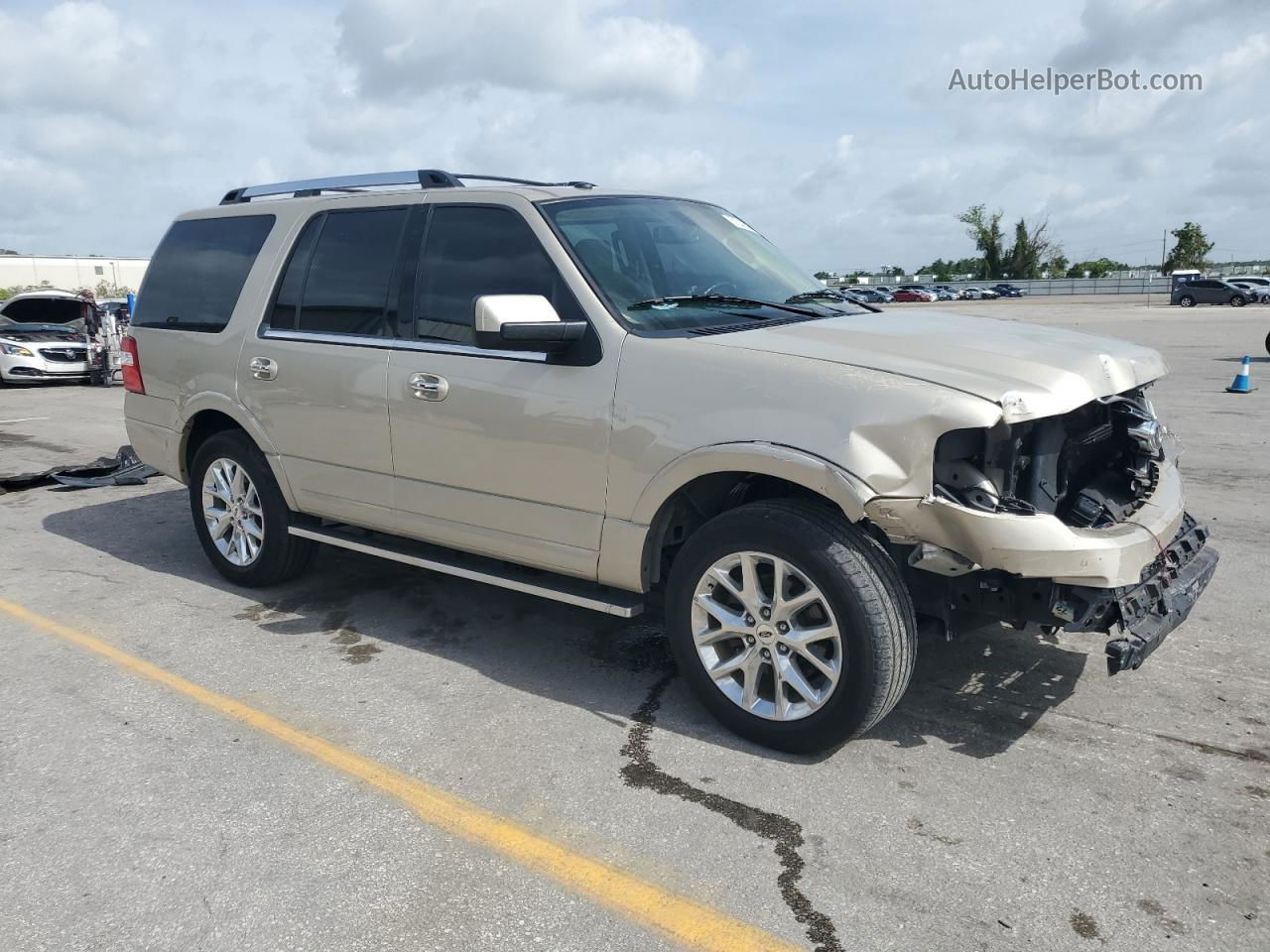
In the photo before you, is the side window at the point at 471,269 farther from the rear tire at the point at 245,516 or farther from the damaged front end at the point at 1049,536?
the damaged front end at the point at 1049,536

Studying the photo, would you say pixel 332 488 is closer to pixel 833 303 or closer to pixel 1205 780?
pixel 833 303

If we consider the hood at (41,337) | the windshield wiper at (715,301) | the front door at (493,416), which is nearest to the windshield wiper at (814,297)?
the windshield wiper at (715,301)

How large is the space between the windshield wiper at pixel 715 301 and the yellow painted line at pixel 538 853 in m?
1.94

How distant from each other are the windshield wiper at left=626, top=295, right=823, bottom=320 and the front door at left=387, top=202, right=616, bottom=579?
262 millimetres

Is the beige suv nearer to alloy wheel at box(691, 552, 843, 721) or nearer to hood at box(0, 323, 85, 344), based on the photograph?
alloy wheel at box(691, 552, 843, 721)

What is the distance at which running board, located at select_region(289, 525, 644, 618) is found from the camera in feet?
13.3

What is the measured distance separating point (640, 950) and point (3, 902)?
180 cm

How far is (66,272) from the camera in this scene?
104m

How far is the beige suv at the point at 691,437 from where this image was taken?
130 inches

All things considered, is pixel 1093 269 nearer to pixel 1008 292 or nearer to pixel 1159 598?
pixel 1008 292

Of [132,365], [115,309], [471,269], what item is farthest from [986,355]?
[115,309]

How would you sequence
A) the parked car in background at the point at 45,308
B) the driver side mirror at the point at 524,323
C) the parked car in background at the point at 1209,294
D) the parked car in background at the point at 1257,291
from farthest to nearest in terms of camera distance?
the parked car in background at the point at 1257,291
the parked car in background at the point at 1209,294
the parked car in background at the point at 45,308
the driver side mirror at the point at 524,323

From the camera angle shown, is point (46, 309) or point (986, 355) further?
point (46, 309)

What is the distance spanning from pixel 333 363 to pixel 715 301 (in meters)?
1.85
